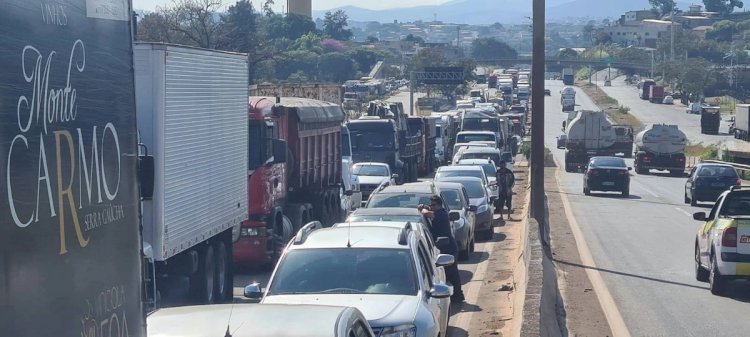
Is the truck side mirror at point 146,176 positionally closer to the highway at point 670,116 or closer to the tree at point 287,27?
the highway at point 670,116

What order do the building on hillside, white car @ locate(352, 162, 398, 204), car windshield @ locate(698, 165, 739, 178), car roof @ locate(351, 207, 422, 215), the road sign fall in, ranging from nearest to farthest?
car roof @ locate(351, 207, 422, 215) < white car @ locate(352, 162, 398, 204) < car windshield @ locate(698, 165, 739, 178) < the road sign < the building on hillside

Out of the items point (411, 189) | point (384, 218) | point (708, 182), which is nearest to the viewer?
point (384, 218)

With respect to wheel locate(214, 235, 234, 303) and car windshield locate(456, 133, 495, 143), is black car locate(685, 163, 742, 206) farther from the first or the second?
wheel locate(214, 235, 234, 303)

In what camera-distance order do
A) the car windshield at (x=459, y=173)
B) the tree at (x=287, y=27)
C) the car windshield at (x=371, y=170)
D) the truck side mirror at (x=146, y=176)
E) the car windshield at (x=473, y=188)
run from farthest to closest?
the tree at (x=287, y=27)
the car windshield at (x=371, y=170)
the car windshield at (x=459, y=173)
the car windshield at (x=473, y=188)
the truck side mirror at (x=146, y=176)

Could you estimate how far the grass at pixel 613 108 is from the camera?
99.6 meters

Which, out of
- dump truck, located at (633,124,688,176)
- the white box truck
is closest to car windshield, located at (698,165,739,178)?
dump truck, located at (633,124,688,176)

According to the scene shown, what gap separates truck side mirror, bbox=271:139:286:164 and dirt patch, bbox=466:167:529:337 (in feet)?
13.5

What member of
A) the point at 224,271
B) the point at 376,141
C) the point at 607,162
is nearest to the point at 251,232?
the point at 224,271

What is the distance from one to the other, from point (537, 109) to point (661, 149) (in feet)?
110

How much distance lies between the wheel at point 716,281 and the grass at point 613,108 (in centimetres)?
7026

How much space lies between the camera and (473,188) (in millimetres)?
27062

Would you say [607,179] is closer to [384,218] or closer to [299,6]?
[384,218]

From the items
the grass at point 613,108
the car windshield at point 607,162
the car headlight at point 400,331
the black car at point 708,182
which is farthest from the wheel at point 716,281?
the grass at point 613,108

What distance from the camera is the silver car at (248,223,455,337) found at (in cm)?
1017
